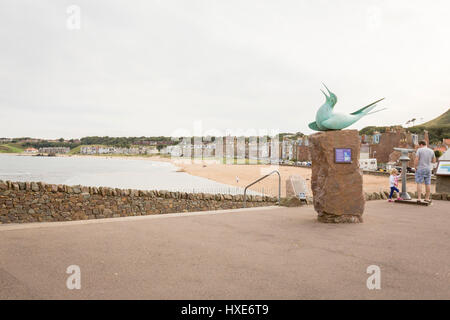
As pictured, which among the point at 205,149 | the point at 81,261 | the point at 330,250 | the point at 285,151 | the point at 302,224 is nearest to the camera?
the point at 81,261

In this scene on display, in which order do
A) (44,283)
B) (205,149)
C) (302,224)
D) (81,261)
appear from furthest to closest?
(205,149) < (302,224) < (81,261) < (44,283)

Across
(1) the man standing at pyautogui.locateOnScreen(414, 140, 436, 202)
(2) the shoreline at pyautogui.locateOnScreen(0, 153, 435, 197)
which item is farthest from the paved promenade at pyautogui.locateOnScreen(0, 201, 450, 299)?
(2) the shoreline at pyautogui.locateOnScreen(0, 153, 435, 197)

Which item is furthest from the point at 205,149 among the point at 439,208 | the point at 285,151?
the point at 439,208

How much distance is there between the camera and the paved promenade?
3.16 m

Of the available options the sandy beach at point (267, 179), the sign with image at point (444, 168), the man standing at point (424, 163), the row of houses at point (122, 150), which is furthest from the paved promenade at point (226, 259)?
the row of houses at point (122, 150)

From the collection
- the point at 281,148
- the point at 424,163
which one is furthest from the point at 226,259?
the point at 281,148

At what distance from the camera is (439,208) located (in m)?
8.46

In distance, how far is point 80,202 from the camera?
11.1m

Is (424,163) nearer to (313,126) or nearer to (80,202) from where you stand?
(313,126)

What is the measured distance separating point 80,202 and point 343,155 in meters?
8.92

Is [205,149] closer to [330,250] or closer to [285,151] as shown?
[285,151]

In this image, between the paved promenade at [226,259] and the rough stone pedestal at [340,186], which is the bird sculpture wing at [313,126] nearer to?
the rough stone pedestal at [340,186]

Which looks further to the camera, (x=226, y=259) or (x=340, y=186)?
(x=340, y=186)
